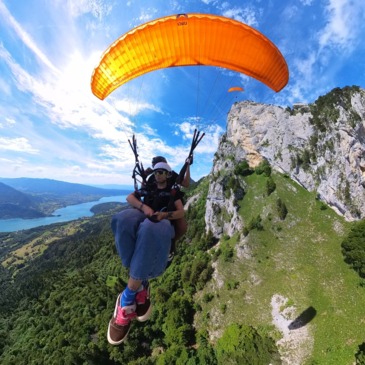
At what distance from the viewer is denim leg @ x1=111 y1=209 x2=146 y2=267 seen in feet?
17.6

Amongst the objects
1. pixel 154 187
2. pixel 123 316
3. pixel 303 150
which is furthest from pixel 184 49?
pixel 303 150

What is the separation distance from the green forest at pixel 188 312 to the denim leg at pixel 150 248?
2812 centimetres

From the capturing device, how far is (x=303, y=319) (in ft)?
99.7

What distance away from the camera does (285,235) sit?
1670 inches

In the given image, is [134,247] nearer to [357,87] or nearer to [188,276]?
[188,276]

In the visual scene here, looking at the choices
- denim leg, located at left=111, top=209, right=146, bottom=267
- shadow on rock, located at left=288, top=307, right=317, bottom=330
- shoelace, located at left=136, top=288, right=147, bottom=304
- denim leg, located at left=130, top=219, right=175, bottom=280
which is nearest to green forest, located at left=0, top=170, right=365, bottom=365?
shadow on rock, located at left=288, top=307, right=317, bottom=330

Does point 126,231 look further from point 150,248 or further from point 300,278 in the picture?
point 300,278

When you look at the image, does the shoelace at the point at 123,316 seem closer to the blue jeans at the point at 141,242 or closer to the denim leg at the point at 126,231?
the blue jeans at the point at 141,242

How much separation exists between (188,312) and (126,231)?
44431mm

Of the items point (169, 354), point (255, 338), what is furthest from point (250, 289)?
point (169, 354)

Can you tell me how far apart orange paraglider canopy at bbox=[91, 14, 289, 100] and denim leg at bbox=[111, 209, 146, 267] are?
5.33 metres

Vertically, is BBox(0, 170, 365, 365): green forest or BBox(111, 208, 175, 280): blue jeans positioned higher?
BBox(111, 208, 175, 280): blue jeans

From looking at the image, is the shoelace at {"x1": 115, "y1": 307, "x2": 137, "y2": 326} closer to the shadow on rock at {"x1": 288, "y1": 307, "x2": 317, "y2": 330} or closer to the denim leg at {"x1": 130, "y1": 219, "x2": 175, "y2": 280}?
the denim leg at {"x1": 130, "y1": 219, "x2": 175, "y2": 280}

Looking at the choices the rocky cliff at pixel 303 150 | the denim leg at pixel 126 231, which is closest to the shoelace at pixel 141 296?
the denim leg at pixel 126 231
